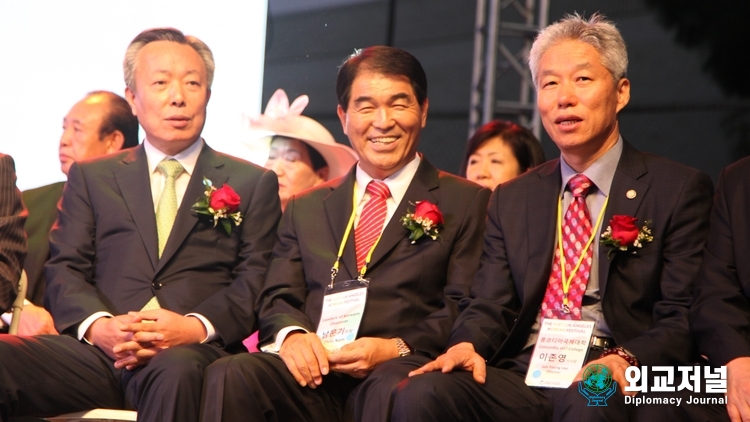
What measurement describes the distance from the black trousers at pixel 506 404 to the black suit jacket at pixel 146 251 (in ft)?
2.79

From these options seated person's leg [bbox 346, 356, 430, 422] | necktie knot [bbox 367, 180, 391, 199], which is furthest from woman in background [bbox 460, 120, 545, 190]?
seated person's leg [bbox 346, 356, 430, 422]

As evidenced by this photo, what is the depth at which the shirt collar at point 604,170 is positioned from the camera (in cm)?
343

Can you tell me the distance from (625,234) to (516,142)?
1.71 metres

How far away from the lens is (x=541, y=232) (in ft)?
11.3

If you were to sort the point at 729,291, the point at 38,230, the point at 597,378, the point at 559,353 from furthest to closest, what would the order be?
the point at 38,230 < the point at 559,353 < the point at 729,291 < the point at 597,378

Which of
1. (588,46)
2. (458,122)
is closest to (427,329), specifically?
(588,46)

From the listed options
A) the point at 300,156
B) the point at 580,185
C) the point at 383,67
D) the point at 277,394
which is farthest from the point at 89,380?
the point at 300,156

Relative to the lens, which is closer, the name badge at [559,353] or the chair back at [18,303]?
the name badge at [559,353]

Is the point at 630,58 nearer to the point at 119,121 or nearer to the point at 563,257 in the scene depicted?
the point at 563,257

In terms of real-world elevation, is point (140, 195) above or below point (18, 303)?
above

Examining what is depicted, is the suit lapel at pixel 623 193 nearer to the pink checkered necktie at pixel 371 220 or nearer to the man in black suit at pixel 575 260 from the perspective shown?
the man in black suit at pixel 575 260

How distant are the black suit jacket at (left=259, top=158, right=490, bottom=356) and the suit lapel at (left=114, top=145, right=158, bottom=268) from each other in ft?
1.66

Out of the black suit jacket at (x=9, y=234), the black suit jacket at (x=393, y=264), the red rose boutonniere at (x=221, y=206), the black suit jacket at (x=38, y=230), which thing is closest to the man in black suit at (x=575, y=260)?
the black suit jacket at (x=393, y=264)

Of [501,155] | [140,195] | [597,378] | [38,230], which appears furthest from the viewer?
[501,155]
